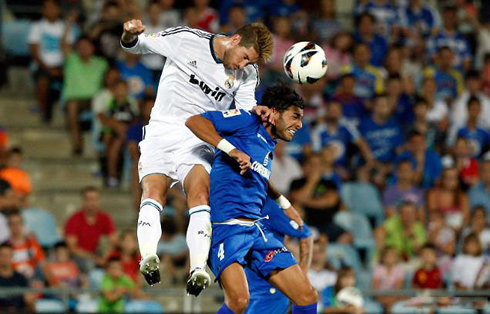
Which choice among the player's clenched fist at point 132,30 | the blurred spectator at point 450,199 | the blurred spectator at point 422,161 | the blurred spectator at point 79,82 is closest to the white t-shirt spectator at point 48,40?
the blurred spectator at point 79,82

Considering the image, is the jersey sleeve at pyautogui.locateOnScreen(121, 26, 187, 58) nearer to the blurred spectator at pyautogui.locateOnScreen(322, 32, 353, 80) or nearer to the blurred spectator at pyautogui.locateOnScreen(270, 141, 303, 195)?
the blurred spectator at pyautogui.locateOnScreen(270, 141, 303, 195)

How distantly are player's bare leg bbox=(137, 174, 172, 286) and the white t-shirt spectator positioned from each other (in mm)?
6263

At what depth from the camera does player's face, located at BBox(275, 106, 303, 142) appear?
808cm

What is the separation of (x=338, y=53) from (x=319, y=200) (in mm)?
3122

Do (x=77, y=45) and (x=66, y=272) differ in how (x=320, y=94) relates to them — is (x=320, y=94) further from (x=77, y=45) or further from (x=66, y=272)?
(x=66, y=272)

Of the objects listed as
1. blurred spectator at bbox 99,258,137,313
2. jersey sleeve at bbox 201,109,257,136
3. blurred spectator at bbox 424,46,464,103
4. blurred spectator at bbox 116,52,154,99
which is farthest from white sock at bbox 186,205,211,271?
blurred spectator at bbox 424,46,464,103

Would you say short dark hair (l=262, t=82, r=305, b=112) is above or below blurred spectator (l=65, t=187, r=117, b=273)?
above

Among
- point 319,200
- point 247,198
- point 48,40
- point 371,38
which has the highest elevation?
point 371,38

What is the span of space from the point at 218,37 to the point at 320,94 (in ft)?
20.6

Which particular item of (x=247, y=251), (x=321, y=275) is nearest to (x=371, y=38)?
(x=321, y=275)

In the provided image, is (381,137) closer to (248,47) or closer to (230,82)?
(230,82)

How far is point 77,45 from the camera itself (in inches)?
546

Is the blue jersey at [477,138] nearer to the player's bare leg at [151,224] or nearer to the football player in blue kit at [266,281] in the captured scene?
the football player in blue kit at [266,281]

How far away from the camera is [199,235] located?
7.82 m
